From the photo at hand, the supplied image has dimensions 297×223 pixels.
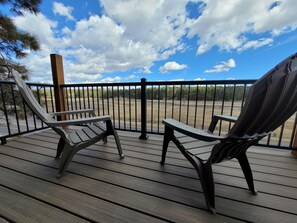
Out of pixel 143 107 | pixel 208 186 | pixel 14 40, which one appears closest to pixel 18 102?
pixel 14 40

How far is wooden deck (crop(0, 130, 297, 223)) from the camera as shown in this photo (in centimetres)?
98

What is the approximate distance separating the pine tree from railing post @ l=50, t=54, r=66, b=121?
9.37ft

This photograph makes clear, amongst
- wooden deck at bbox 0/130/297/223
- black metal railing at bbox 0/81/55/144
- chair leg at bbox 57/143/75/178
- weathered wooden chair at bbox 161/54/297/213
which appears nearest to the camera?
weathered wooden chair at bbox 161/54/297/213

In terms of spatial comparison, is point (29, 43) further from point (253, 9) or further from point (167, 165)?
point (253, 9)

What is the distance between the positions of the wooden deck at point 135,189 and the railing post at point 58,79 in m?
1.26

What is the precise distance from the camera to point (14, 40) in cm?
473

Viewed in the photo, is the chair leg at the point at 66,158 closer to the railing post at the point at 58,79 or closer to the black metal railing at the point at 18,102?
the black metal railing at the point at 18,102

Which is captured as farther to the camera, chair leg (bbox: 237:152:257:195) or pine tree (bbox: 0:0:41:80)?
pine tree (bbox: 0:0:41:80)

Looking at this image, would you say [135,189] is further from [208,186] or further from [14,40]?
[14,40]

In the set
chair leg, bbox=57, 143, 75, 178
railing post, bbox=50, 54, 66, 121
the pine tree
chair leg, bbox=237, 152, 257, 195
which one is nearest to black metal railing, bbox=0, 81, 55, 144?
railing post, bbox=50, 54, 66, 121

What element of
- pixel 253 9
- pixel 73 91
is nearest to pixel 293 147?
pixel 73 91

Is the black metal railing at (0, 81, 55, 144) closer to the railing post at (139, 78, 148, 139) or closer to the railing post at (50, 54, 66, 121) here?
the railing post at (50, 54, 66, 121)

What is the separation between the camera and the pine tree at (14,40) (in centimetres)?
449

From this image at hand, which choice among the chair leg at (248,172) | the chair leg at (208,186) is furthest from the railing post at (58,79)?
the chair leg at (248,172)
